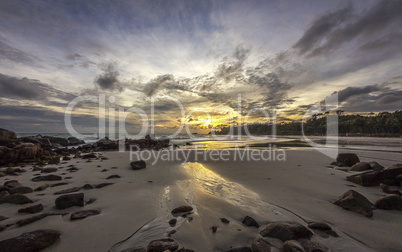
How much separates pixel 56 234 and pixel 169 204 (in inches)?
86.2

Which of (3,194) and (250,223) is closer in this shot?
(250,223)

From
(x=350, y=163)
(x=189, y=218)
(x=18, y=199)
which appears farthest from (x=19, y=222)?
(x=350, y=163)

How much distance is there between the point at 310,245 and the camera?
7.46ft

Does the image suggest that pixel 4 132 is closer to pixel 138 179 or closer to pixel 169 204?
pixel 138 179

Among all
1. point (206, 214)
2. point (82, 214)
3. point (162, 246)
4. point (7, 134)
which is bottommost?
point (206, 214)

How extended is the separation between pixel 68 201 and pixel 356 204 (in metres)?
6.86

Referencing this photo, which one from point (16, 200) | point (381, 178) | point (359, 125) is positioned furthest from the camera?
point (359, 125)

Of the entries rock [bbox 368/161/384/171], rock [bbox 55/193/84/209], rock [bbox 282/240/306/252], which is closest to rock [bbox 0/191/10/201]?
rock [bbox 55/193/84/209]

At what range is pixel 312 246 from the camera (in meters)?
2.25

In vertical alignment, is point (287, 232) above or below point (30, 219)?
above

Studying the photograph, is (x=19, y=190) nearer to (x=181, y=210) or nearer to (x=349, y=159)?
(x=181, y=210)

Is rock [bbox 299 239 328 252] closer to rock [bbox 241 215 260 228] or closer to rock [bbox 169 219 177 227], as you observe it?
rock [bbox 241 215 260 228]

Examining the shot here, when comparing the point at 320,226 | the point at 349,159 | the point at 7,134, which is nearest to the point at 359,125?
the point at 349,159

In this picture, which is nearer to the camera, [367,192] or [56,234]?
[56,234]
